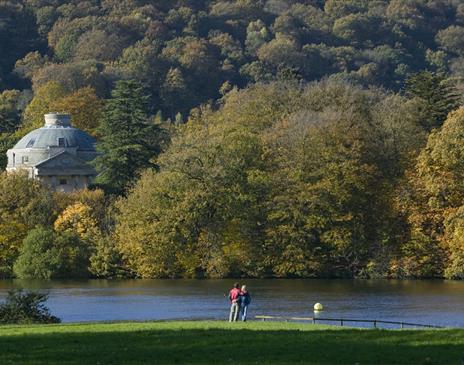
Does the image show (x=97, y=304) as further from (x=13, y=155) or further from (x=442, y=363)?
(x=13, y=155)

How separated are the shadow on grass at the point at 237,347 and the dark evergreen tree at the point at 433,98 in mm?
59583

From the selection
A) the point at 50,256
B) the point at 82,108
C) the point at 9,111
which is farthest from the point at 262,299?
the point at 9,111

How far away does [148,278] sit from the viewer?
277ft

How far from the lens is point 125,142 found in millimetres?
101438

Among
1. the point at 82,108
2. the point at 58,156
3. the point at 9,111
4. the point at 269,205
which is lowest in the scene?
the point at 269,205

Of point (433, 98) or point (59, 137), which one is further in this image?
point (59, 137)

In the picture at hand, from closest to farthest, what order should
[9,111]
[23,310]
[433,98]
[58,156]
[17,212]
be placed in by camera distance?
[23,310], [17,212], [433,98], [58,156], [9,111]

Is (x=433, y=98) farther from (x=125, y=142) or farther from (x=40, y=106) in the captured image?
(x=40, y=106)

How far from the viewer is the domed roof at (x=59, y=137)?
127m

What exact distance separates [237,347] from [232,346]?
191 millimetres

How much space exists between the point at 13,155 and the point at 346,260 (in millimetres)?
47016

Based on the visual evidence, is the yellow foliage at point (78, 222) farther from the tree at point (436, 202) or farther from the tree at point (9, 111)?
the tree at point (9, 111)

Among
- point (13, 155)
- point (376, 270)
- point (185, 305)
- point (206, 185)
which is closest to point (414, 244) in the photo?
point (376, 270)

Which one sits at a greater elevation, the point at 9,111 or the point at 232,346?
the point at 9,111
